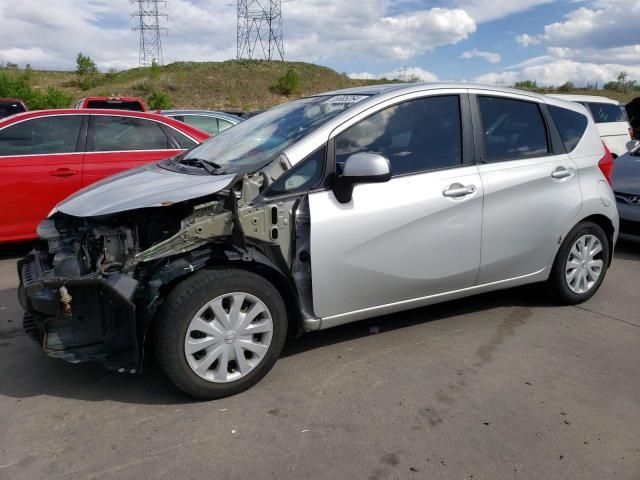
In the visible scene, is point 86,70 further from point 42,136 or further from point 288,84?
point 42,136

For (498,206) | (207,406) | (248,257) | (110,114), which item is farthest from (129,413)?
(110,114)

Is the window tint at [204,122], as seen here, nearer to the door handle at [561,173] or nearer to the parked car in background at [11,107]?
the parked car in background at [11,107]

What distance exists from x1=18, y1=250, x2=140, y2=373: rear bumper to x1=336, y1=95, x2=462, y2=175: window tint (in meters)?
1.52

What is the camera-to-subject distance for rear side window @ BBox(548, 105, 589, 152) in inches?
173

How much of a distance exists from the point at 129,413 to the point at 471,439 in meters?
1.82

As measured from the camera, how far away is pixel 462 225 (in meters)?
3.73

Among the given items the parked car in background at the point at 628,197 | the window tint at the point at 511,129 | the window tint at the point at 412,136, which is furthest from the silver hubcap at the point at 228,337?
the parked car in background at the point at 628,197

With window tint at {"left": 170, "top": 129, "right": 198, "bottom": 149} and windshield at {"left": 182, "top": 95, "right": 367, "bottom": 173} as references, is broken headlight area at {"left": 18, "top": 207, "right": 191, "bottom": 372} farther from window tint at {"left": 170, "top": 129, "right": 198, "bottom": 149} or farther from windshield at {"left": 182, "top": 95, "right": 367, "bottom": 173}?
window tint at {"left": 170, "top": 129, "right": 198, "bottom": 149}

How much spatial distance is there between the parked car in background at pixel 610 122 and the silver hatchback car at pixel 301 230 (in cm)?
760

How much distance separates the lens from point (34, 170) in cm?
583

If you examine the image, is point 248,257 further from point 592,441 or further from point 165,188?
point 592,441

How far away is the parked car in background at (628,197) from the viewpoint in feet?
21.1

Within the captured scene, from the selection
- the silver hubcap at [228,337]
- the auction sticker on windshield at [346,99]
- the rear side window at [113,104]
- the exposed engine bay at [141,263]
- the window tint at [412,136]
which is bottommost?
the silver hubcap at [228,337]

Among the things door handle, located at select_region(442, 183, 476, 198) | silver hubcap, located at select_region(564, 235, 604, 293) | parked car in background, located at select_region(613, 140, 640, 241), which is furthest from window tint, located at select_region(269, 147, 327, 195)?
parked car in background, located at select_region(613, 140, 640, 241)
